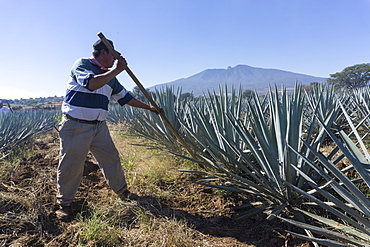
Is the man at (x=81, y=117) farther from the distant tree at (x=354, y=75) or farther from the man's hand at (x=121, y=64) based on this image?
the distant tree at (x=354, y=75)

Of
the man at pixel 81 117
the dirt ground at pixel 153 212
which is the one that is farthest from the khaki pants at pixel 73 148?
the dirt ground at pixel 153 212

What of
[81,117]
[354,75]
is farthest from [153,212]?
[354,75]

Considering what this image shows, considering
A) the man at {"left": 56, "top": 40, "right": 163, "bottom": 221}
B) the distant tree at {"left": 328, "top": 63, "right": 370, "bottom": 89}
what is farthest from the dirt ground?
the distant tree at {"left": 328, "top": 63, "right": 370, "bottom": 89}

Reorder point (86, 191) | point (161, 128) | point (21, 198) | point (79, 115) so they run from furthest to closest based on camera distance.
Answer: point (161, 128) < point (86, 191) < point (21, 198) < point (79, 115)

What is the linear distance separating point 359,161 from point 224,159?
1246 millimetres

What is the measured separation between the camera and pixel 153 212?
6.20 feet

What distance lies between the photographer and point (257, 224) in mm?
1616

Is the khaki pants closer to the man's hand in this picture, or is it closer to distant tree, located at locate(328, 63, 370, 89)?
the man's hand

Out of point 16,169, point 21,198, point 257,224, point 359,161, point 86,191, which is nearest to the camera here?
point 359,161

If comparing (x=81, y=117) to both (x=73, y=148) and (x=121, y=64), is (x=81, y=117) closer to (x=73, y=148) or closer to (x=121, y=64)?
(x=73, y=148)

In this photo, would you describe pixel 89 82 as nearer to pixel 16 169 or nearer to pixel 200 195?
pixel 200 195

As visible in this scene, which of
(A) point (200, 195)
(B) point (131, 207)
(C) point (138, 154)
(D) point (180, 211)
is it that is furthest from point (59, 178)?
(C) point (138, 154)

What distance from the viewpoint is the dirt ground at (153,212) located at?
1510 millimetres

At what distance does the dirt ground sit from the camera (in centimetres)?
151
